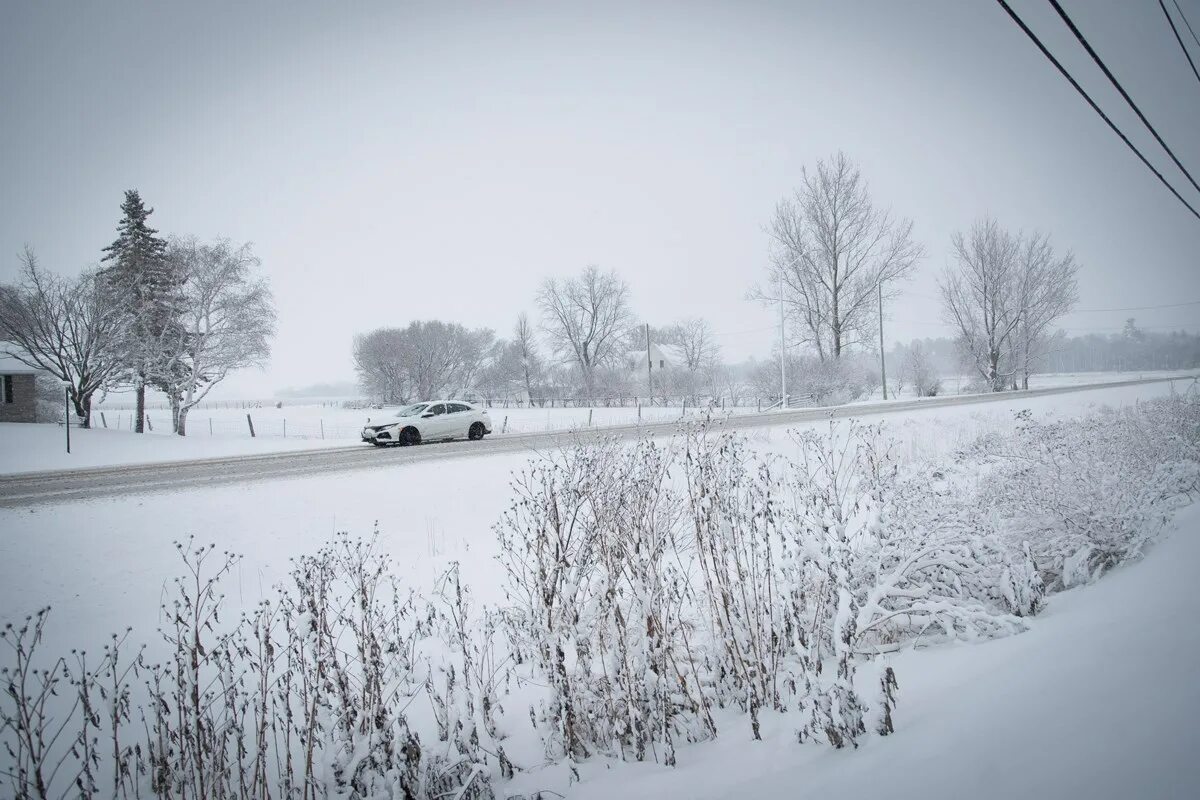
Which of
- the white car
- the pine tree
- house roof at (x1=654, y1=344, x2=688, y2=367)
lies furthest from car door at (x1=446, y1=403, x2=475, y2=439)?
house roof at (x1=654, y1=344, x2=688, y2=367)

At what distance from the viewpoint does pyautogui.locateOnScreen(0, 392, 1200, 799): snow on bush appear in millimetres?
3289

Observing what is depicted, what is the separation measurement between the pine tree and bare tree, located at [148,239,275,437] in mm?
549

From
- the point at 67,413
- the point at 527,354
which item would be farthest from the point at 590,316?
the point at 67,413

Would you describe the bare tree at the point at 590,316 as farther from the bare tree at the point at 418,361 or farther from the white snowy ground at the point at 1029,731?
the white snowy ground at the point at 1029,731

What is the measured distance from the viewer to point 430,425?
58.6ft

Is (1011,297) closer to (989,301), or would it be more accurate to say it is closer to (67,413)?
(989,301)

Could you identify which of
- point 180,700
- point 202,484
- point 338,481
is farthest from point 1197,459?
point 202,484

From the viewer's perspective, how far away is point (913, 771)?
2.18 m

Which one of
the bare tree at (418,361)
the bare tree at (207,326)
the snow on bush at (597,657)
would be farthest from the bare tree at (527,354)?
the snow on bush at (597,657)

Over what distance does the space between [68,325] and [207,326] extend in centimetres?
558

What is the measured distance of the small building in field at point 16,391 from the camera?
28891 millimetres

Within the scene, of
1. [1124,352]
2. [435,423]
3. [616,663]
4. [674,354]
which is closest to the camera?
[616,663]

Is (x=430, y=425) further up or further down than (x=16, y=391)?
further down

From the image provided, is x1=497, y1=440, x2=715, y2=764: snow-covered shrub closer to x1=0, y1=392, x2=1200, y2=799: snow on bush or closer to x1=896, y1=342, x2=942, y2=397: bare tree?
x1=0, y1=392, x2=1200, y2=799: snow on bush
